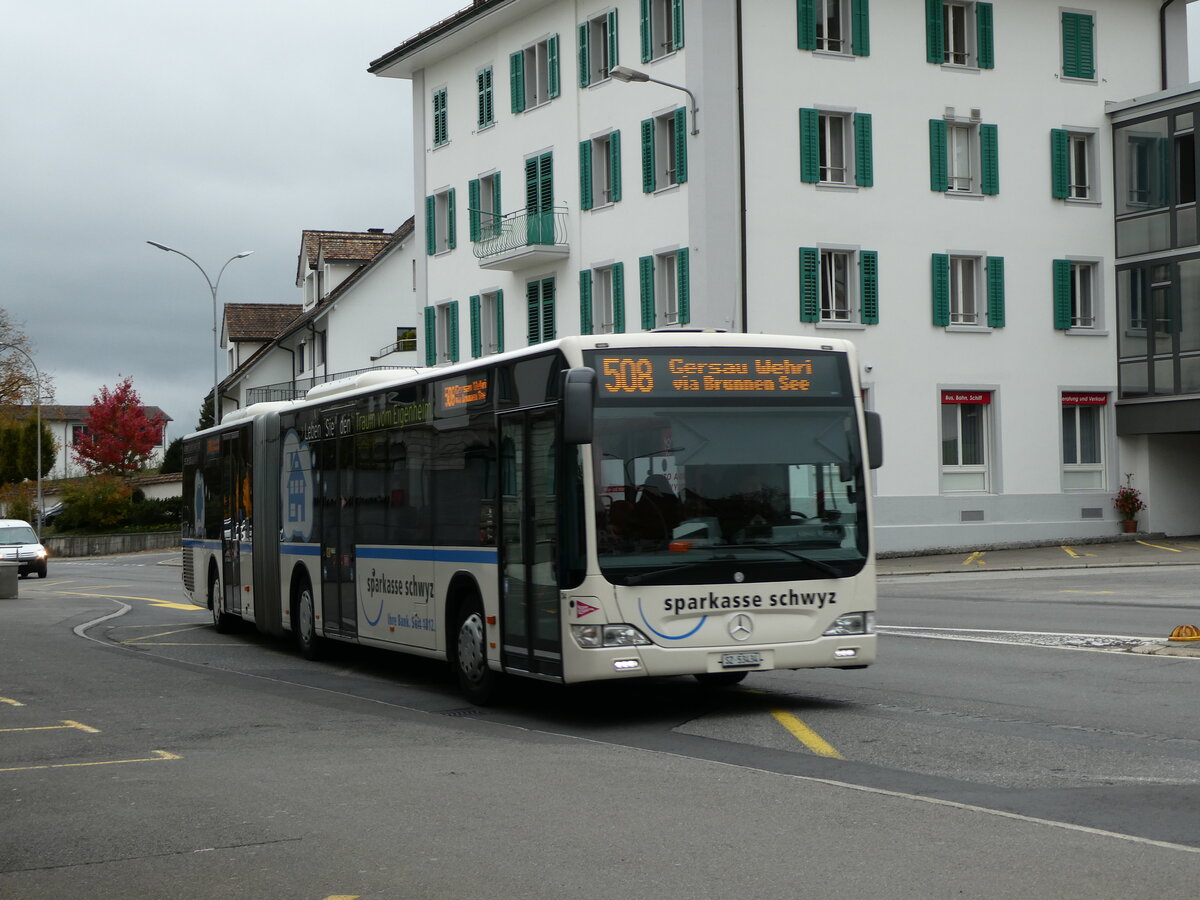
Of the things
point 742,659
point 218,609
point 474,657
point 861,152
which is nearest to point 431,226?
point 861,152

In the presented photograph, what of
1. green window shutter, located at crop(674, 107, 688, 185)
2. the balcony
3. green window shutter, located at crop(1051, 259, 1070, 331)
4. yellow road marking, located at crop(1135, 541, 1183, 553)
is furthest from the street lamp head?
yellow road marking, located at crop(1135, 541, 1183, 553)

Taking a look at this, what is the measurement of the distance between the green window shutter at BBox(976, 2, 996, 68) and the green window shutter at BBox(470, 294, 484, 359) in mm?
14748

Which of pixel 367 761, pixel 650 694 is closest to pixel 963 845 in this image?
pixel 367 761

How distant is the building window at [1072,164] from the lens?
4019cm

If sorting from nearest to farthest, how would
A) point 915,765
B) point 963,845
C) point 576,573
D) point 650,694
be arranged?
1. point 963,845
2. point 915,765
3. point 576,573
4. point 650,694

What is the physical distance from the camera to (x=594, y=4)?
40.0m

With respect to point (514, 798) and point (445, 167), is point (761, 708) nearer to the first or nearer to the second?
point (514, 798)

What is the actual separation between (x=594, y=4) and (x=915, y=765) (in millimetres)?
32922

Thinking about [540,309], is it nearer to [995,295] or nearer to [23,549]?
[995,295]

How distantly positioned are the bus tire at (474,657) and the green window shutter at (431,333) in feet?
112

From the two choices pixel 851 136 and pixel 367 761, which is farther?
pixel 851 136

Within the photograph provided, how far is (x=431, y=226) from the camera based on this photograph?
47.6 metres

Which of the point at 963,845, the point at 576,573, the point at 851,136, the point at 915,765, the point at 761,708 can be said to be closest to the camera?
the point at 963,845

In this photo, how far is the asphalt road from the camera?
6.86 meters
